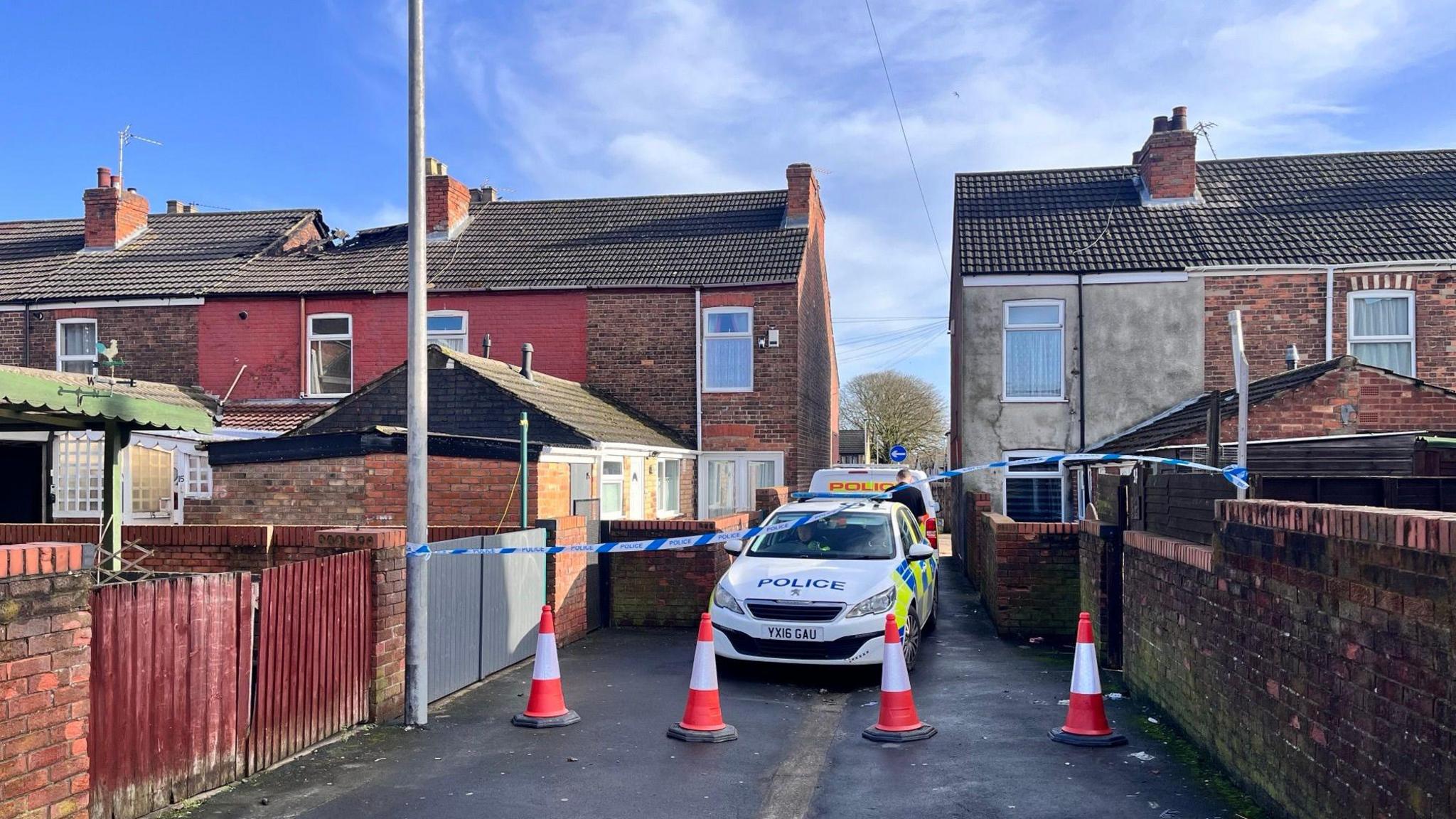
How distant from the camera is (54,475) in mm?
15500

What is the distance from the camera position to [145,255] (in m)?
25.1

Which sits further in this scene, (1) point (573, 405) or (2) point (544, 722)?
(1) point (573, 405)

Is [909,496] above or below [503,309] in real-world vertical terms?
below

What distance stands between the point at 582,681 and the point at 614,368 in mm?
13444

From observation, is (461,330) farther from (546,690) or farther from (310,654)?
(310,654)

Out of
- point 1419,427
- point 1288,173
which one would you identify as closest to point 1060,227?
point 1288,173

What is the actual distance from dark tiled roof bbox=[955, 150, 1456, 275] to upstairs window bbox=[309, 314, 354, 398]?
41.5ft

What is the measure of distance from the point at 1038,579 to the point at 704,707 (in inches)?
224

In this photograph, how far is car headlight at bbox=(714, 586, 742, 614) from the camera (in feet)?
31.8

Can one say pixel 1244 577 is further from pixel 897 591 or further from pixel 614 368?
pixel 614 368

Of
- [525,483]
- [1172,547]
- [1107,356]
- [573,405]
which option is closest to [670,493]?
[573,405]

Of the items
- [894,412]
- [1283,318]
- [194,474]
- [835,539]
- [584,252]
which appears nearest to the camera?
[835,539]

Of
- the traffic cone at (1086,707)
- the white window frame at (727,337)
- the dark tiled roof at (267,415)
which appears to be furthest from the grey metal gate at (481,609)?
the white window frame at (727,337)

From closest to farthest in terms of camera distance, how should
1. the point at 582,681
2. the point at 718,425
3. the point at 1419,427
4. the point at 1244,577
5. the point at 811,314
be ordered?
the point at 1244,577, the point at 582,681, the point at 1419,427, the point at 718,425, the point at 811,314
